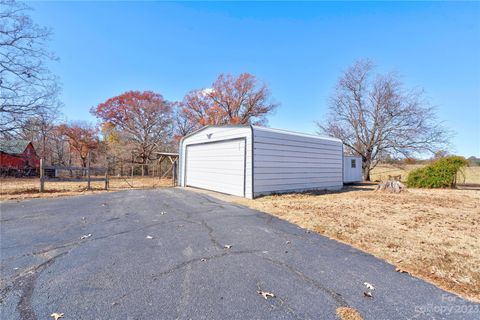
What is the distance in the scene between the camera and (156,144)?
899 inches

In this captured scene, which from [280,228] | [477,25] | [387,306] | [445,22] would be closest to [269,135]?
[280,228]

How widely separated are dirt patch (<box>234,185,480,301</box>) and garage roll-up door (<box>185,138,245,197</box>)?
1851 millimetres

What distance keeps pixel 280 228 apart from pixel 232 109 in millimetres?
20179

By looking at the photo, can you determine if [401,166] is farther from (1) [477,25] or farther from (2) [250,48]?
(2) [250,48]

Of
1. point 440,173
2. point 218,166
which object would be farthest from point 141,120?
point 440,173

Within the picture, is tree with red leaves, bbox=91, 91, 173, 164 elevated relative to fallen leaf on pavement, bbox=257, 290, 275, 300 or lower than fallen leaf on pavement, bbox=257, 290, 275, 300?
elevated

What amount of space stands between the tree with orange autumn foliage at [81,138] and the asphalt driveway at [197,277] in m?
23.6

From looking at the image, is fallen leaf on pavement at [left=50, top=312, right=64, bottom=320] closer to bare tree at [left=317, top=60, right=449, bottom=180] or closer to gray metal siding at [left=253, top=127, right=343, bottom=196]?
gray metal siding at [left=253, top=127, right=343, bottom=196]

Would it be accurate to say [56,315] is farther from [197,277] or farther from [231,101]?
[231,101]

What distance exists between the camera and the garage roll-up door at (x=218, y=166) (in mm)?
8354

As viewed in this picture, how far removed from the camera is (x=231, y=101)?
2306 cm

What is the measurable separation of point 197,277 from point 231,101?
22.2 meters

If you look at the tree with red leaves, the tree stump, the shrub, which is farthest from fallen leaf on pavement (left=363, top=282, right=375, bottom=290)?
the tree with red leaves

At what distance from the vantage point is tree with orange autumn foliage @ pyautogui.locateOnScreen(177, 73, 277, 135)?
75.2 feet
